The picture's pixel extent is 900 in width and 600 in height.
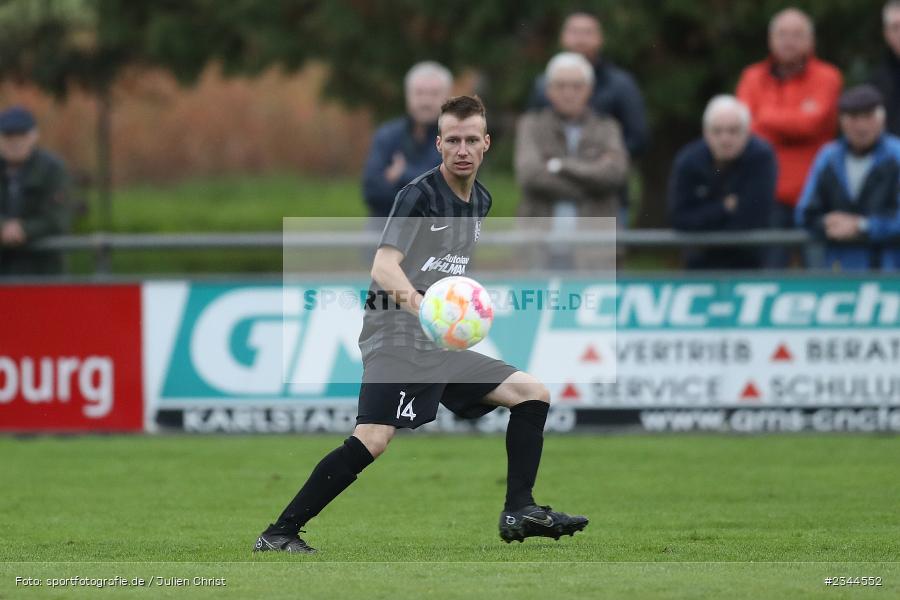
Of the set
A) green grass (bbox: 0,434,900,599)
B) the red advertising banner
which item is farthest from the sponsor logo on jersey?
the red advertising banner

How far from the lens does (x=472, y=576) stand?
672cm

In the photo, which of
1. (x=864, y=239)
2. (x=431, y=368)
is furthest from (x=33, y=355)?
(x=864, y=239)

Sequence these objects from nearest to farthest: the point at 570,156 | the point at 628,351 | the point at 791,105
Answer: the point at 628,351 < the point at 570,156 < the point at 791,105

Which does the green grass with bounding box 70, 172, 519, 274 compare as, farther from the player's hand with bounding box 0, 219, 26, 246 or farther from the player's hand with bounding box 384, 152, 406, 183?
the player's hand with bounding box 384, 152, 406, 183

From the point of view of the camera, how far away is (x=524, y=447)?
7.79m

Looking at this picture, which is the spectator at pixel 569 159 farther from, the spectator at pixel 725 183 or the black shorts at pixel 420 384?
the black shorts at pixel 420 384

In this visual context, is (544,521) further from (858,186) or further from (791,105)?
(791,105)

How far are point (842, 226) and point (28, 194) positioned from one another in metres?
6.57

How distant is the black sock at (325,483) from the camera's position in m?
7.54

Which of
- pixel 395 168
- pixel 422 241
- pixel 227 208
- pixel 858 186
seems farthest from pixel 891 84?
pixel 227 208

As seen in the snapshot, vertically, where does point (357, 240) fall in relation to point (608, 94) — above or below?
below

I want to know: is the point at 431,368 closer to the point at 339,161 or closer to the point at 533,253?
the point at 533,253

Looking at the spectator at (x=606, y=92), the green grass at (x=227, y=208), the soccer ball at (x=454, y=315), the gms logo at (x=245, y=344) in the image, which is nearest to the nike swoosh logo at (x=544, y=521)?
the soccer ball at (x=454, y=315)

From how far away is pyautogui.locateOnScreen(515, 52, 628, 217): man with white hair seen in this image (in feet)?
40.5
